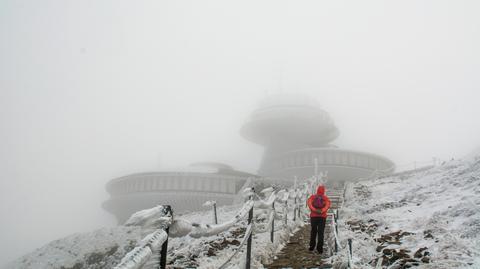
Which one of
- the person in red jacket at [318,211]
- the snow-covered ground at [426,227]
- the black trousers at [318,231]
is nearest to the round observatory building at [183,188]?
the snow-covered ground at [426,227]

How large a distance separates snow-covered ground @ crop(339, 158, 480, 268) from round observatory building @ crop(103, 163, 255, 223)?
45.2m

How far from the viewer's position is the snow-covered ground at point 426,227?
21.8ft

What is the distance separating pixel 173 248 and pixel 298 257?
4.39 meters

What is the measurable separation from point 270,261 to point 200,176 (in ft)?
177

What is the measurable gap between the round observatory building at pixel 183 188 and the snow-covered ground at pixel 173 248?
3987cm

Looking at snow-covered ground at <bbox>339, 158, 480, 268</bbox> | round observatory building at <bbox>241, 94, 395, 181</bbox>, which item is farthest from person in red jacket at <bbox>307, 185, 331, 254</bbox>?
round observatory building at <bbox>241, 94, 395, 181</bbox>

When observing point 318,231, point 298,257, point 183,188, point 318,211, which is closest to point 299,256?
point 298,257

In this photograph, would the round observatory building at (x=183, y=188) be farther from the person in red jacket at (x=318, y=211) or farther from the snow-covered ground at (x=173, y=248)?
the person in red jacket at (x=318, y=211)

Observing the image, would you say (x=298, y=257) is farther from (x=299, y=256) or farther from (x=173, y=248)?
(x=173, y=248)

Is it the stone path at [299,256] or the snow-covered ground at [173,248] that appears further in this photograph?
the snow-covered ground at [173,248]

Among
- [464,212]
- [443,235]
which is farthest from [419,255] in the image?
[464,212]

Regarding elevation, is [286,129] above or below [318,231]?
below

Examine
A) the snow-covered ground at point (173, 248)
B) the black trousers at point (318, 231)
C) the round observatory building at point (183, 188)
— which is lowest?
the round observatory building at point (183, 188)

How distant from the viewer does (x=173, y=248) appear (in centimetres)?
1168
